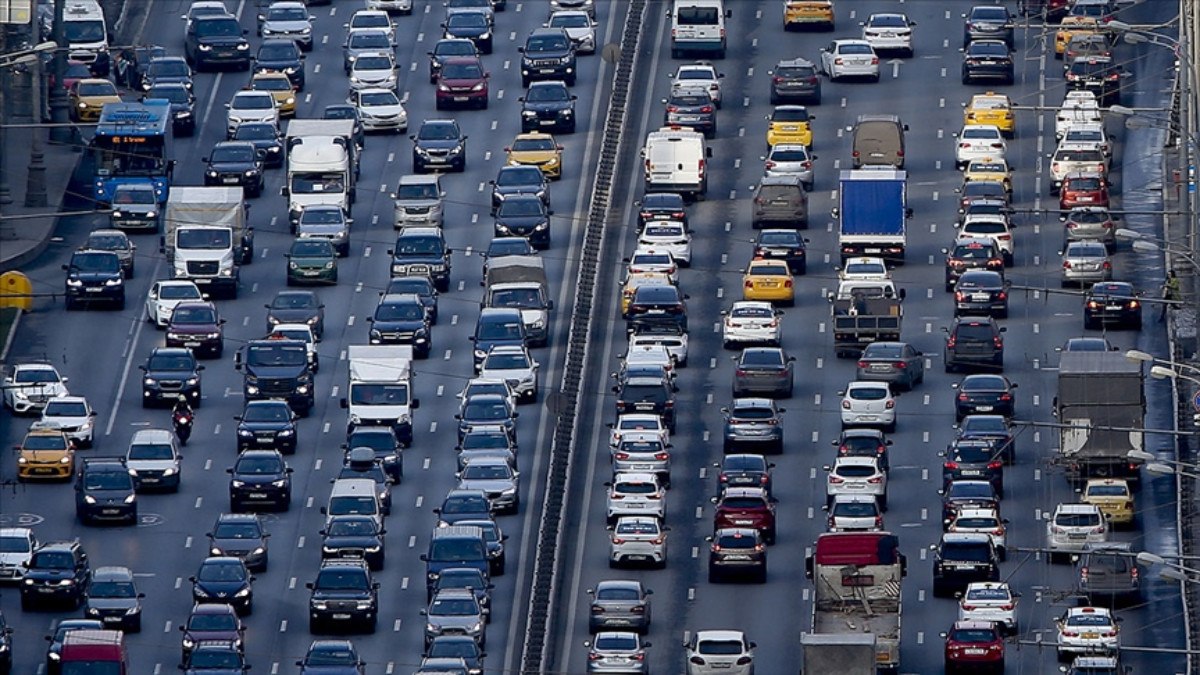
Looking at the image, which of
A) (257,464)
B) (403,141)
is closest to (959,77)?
(403,141)

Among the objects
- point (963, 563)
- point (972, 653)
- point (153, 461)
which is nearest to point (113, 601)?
point (153, 461)

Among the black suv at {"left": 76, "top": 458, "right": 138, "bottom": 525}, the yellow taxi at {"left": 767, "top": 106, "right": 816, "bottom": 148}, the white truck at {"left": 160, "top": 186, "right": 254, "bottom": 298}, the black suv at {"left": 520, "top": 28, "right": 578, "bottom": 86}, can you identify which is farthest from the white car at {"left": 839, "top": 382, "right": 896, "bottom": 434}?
the black suv at {"left": 520, "top": 28, "right": 578, "bottom": 86}

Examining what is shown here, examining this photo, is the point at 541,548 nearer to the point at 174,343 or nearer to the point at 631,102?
the point at 174,343

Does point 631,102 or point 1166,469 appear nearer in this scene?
point 1166,469

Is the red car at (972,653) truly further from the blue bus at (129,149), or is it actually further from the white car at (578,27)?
the white car at (578,27)

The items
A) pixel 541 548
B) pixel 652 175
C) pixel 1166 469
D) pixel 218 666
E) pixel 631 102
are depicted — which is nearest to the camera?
pixel 1166 469

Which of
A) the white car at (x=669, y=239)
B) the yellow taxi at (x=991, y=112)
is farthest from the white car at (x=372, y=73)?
the yellow taxi at (x=991, y=112)

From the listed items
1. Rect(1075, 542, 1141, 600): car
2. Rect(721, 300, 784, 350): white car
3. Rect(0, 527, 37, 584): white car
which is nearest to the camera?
Rect(1075, 542, 1141, 600): car

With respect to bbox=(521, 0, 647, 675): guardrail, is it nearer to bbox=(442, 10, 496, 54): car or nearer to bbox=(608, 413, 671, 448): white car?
bbox=(608, 413, 671, 448): white car
